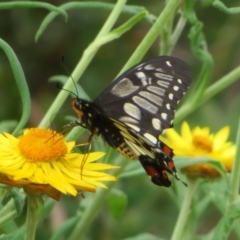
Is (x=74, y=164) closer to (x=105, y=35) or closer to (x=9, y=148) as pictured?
(x=9, y=148)

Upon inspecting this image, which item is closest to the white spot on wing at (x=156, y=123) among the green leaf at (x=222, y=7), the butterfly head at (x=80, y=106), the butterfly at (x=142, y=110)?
the butterfly at (x=142, y=110)

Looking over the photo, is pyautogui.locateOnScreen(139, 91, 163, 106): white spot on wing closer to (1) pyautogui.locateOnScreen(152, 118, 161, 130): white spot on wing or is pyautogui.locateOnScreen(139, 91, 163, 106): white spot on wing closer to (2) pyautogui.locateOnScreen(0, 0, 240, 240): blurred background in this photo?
(1) pyautogui.locateOnScreen(152, 118, 161, 130): white spot on wing

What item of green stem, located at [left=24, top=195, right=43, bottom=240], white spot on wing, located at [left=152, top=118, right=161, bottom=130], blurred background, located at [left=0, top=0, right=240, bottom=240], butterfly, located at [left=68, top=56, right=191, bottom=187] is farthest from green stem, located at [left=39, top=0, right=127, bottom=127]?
blurred background, located at [left=0, top=0, right=240, bottom=240]

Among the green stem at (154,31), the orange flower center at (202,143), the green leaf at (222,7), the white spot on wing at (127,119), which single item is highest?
the green leaf at (222,7)

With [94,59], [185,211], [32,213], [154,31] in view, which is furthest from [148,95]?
[94,59]

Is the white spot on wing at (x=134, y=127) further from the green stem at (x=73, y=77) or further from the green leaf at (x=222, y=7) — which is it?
the green leaf at (x=222, y=7)
